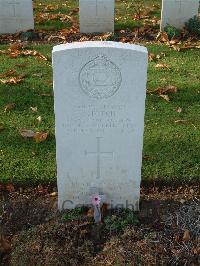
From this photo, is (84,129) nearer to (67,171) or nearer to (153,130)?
(67,171)

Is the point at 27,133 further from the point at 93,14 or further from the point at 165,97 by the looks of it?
the point at 93,14

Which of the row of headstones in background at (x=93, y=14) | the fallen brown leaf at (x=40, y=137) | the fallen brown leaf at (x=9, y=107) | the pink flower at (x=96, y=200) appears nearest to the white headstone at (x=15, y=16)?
the row of headstones in background at (x=93, y=14)

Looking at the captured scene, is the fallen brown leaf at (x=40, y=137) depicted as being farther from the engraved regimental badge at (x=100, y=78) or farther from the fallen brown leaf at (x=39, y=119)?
the engraved regimental badge at (x=100, y=78)

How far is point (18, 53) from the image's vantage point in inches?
293

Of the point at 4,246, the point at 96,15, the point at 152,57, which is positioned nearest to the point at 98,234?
the point at 4,246

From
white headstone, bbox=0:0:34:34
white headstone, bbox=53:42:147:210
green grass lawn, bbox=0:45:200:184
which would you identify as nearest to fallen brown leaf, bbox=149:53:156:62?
green grass lawn, bbox=0:45:200:184

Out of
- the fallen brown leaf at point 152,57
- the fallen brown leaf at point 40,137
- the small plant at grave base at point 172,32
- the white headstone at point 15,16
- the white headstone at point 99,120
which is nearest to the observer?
the white headstone at point 99,120

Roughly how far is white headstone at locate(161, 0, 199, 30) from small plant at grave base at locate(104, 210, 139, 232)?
5502mm

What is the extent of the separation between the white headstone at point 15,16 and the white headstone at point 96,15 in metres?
0.97

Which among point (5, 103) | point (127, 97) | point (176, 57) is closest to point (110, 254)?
point (127, 97)

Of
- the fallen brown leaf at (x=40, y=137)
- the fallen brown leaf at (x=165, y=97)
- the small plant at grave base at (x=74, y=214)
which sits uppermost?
the fallen brown leaf at (x=165, y=97)

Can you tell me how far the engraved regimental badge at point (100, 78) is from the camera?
3.42 m

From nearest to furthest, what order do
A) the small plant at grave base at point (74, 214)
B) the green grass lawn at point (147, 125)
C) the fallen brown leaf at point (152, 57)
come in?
the small plant at grave base at point (74, 214) → the green grass lawn at point (147, 125) → the fallen brown leaf at point (152, 57)

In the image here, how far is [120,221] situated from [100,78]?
1.21 m
